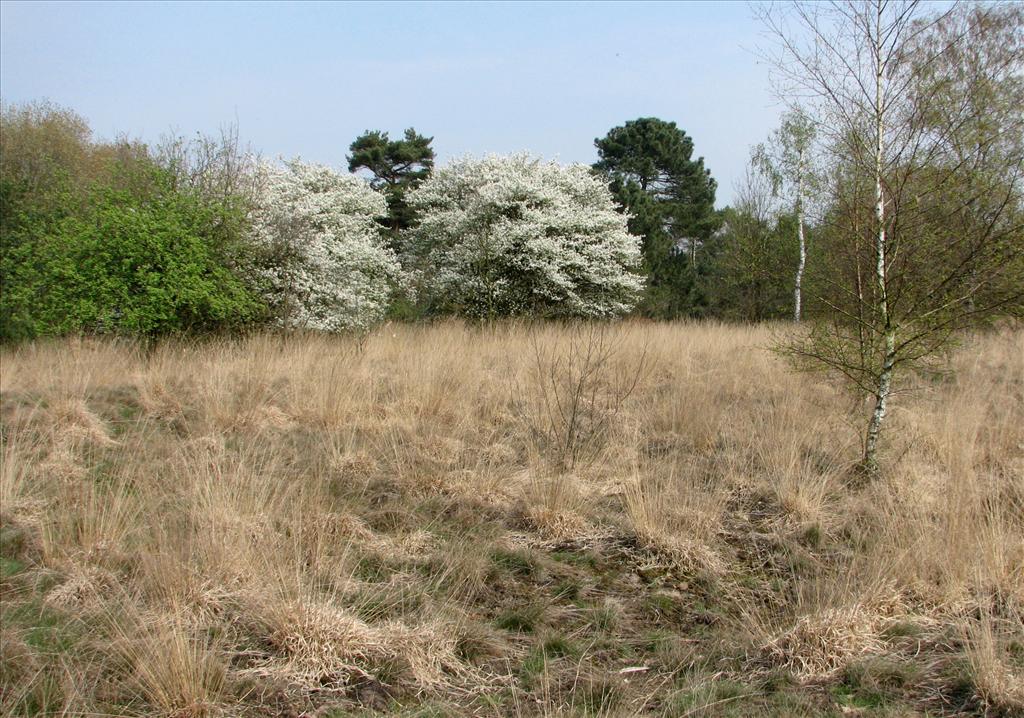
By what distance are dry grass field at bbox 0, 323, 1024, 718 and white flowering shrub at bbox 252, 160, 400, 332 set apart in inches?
288

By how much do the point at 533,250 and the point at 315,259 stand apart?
6267 mm

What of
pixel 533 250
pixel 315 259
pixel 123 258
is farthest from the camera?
pixel 533 250

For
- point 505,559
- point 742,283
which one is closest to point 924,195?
point 505,559

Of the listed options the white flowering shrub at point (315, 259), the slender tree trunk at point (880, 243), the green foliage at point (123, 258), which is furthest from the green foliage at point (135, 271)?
the slender tree trunk at point (880, 243)

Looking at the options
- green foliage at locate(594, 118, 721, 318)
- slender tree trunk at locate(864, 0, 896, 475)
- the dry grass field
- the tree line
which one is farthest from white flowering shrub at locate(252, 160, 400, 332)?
green foliage at locate(594, 118, 721, 318)

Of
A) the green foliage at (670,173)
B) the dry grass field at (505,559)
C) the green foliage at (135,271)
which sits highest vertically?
the green foliage at (670,173)

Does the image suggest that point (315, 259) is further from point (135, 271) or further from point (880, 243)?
point (880, 243)

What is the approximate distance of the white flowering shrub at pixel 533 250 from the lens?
19484 millimetres

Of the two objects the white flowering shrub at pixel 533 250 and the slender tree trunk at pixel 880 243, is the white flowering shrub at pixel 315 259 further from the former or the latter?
the slender tree trunk at pixel 880 243

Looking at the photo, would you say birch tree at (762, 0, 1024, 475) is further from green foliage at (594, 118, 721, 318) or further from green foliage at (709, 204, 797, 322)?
green foliage at (594, 118, 721, 318)

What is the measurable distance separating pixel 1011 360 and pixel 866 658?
30.1 ft

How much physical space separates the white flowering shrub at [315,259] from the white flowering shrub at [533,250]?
201cm

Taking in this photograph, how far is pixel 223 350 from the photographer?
31.5 ft

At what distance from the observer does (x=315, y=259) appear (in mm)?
15250
